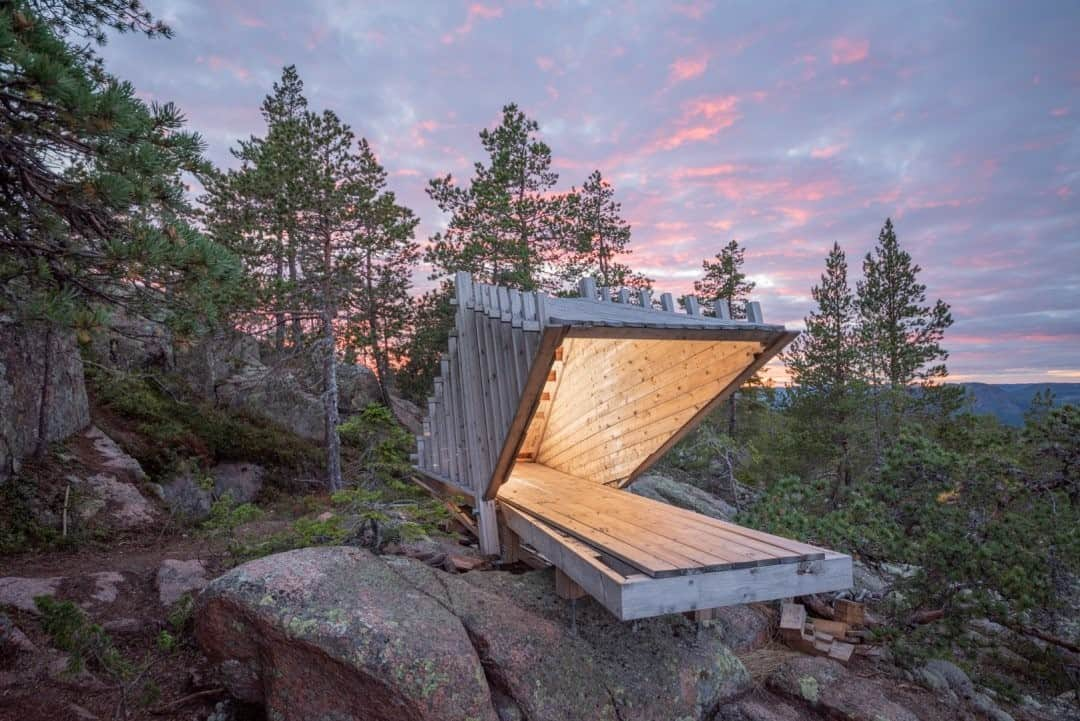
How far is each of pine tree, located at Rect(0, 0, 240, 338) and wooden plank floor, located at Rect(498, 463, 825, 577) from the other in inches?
115

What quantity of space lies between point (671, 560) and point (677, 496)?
20.6ft

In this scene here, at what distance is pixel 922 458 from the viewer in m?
5.67

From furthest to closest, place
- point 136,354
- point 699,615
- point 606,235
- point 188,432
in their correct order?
point 606,235
point 136,354
point 188,432
point 699,615

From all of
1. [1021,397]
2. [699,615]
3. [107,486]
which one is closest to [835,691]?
[699,615]

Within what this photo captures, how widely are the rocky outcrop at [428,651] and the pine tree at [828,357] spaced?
1479 cm

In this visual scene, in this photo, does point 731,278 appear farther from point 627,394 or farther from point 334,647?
point 334,647

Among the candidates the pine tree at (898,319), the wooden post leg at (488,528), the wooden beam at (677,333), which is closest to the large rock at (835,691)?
the wooden beam at (677,333)

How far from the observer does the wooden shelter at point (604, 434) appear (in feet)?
9.95

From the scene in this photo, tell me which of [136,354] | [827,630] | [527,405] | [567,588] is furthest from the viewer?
[136,354]

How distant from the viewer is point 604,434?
21.4ft

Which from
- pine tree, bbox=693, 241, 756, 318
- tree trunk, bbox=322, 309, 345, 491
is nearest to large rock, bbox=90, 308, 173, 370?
tree trunk, bbox=322, 309, 345, 491

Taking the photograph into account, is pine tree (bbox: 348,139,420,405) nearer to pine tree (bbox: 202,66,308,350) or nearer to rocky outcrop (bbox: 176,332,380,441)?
pine tree (bbox: 202,66,308,350)

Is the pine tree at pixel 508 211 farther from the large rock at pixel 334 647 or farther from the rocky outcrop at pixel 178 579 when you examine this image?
the large rock at pixel 334 647

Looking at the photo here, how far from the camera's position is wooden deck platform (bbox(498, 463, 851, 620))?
2799 millimetres
